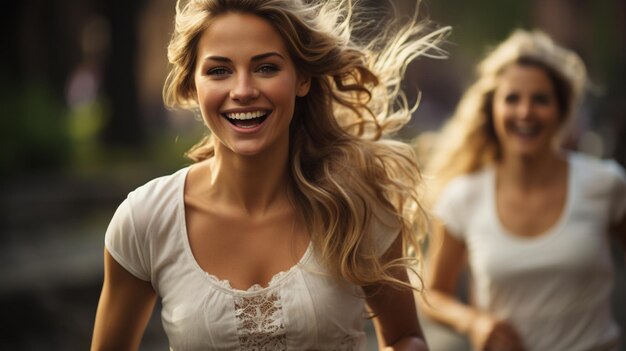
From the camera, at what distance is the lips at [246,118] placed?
321cm

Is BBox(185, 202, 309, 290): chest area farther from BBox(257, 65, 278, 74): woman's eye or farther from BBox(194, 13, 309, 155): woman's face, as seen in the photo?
BBox(257, 65, 278, 74): woman's eye

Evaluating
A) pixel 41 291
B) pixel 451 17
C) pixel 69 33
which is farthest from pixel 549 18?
pixel 41 291

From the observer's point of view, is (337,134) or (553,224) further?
(553,224)

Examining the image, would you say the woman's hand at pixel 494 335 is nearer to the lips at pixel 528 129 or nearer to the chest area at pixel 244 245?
the lips at pixel 528 129

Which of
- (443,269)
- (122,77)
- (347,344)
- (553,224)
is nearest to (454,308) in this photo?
(443,269)

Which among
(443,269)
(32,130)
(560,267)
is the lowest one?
(32,130)

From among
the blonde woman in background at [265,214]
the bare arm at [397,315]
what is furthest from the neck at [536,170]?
the bare arm at [397,315]

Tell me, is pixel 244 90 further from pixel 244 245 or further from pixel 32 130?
pixel 32 130

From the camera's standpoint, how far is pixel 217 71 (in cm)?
323

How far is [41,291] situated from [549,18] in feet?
131

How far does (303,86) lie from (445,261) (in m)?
1.81

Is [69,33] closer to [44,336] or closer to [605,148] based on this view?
[605,148]

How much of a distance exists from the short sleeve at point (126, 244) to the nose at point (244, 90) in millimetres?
478

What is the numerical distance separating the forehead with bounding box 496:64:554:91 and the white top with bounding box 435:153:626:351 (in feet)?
1.34
